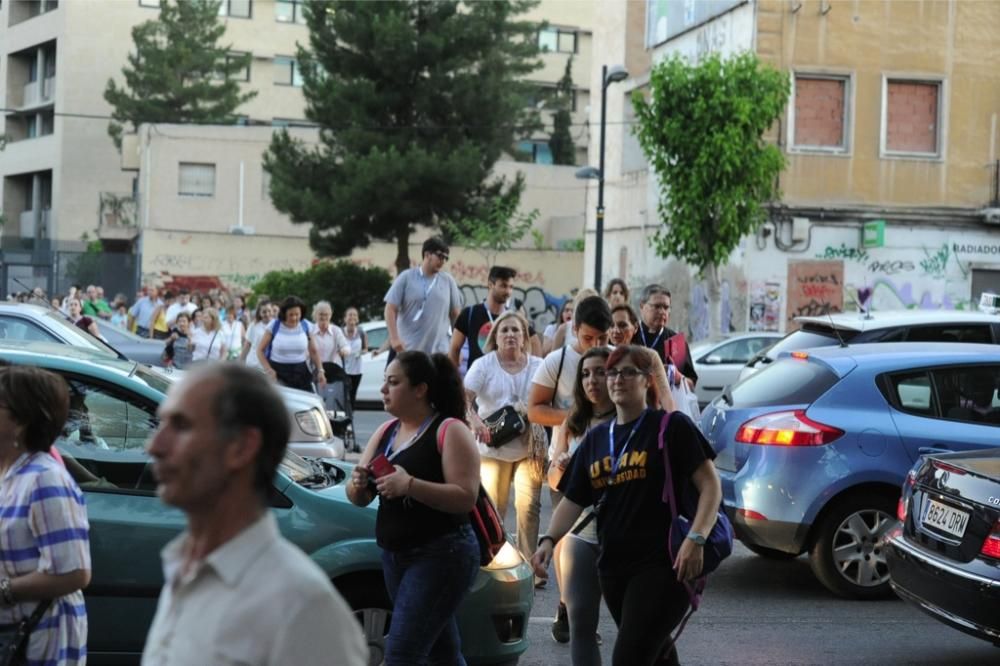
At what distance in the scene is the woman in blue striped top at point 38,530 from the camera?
3.99 meters

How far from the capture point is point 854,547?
909 cm

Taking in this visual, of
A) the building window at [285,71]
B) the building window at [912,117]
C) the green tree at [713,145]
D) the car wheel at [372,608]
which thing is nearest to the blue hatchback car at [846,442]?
the car wheel at [372,608]

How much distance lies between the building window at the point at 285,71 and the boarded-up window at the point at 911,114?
3620 cm

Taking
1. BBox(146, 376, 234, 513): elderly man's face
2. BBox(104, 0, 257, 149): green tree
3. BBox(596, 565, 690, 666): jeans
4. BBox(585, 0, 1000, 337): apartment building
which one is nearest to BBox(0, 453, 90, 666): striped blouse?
BBox(146, 376, 234, 513): elderly man's face

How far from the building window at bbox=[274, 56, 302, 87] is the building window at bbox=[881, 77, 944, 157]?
3621 centimetres

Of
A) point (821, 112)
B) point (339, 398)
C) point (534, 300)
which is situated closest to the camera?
point (339, 398)

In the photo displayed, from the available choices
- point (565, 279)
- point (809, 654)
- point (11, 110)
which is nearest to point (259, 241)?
point (565, 279)

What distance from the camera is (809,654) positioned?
7.85m

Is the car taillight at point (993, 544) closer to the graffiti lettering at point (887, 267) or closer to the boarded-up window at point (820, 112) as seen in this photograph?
the boarded-up window at point (820, 112)

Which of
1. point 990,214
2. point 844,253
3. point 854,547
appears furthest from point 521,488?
point 990,214

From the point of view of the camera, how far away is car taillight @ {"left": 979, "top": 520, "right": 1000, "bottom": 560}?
6645 mm

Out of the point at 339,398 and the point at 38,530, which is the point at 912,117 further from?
the point at 38,530

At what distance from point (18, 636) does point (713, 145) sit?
2399 cm

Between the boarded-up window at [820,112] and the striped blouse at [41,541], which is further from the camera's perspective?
the boarded-up window at [820,112]
